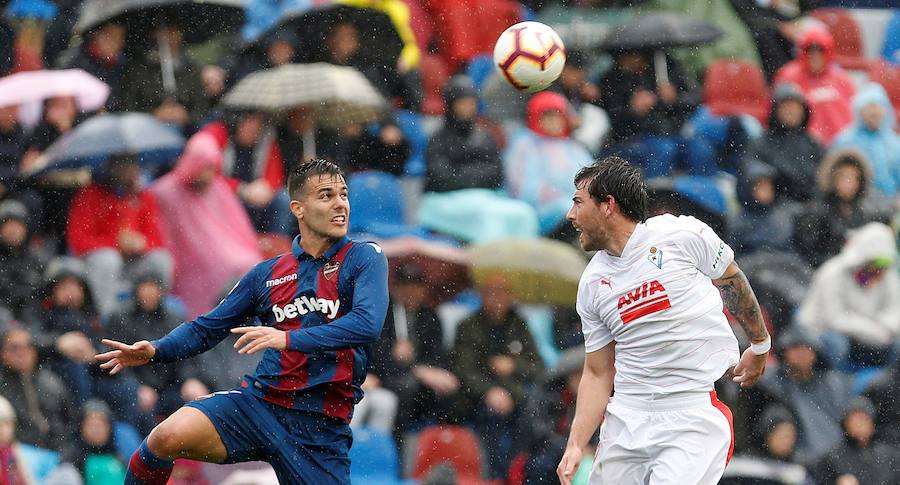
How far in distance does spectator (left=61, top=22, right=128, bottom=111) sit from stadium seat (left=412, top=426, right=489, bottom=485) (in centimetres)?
→ 355

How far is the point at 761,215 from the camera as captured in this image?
12406mm

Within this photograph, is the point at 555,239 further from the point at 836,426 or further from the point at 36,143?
the point at 36,143

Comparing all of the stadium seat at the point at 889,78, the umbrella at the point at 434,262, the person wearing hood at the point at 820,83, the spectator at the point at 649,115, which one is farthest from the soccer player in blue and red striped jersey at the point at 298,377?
the stadium seat at the point at 889,78

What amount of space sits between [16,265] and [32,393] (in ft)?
3.32

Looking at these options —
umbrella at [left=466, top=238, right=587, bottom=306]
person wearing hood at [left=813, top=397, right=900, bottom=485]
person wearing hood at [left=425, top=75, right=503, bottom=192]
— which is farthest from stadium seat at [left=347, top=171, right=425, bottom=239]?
person wearing hood at [left=813, top=397, right=900, bottom=485]

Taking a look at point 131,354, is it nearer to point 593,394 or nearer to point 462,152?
point 593,394

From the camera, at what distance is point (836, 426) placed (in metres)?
11.6

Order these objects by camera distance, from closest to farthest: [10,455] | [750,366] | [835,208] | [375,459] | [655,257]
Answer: [655,257]
[750,366]
[10,455]
[375,459]
[835,208]

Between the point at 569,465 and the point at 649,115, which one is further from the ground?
the point at 569,465

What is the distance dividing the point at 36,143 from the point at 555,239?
4.03 meters

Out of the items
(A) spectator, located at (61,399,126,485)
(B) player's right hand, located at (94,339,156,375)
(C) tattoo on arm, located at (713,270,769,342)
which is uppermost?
(B) player's right hand, located at (94,339,156,375)

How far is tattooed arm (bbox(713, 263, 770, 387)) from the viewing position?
7398 mm

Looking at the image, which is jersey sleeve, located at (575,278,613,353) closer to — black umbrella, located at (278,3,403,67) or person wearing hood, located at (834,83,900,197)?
black umbrella, located at (278,3,403,67)

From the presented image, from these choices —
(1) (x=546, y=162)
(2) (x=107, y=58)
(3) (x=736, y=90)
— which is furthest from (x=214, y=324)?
(3) (x=736, y=90)
